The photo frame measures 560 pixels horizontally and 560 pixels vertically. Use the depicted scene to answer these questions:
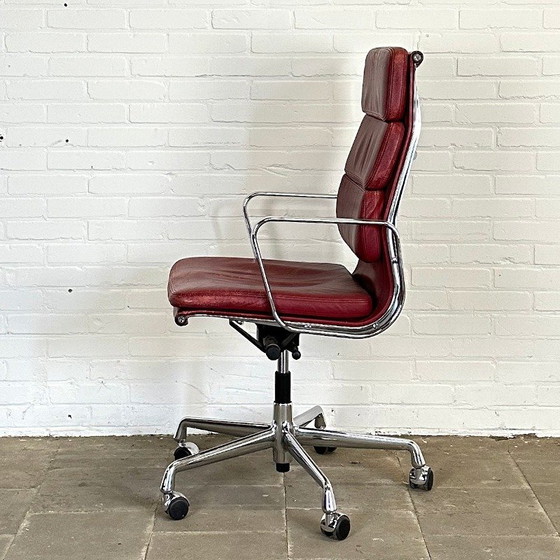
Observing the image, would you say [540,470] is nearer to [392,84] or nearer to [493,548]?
[493,548]

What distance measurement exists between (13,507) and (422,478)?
111 cm

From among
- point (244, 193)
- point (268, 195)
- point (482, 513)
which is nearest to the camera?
point (482, 513)

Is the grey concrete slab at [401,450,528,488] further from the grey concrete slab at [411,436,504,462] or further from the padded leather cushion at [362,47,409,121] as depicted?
the padded leather cushion at [362,47,409,121]

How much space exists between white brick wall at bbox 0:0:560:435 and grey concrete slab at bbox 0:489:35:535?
53 cm

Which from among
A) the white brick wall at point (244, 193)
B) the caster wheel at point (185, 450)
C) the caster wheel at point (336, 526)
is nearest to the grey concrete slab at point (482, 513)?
the caster wheel at point (336, 526)

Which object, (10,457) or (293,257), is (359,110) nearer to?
(293,257)

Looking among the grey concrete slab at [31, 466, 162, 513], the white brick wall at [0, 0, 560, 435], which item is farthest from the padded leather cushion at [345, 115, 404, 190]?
the grey concrete slab at [31, 466, 162, 513]

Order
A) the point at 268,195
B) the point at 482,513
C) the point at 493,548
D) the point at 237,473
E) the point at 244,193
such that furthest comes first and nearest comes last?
1. the point at 244,193
2. the point at 268,195
3. the point at 237,473
4. the point at 482,513
5. the point at 493,548

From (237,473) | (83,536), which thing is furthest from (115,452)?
(83,536)

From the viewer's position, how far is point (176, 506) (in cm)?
269

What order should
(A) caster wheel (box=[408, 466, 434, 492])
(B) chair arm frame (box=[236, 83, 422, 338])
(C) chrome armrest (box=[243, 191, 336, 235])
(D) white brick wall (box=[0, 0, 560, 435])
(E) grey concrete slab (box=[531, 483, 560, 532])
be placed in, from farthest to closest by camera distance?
(D) white brick wall (box=[0, 0, 560, 435]), (C) chrome armrest (box=[243, 191, 336, 235]), (A) caster wheel (box=[408, 466, 434, 492]), (E) grey concrete slab (box=[531, 483, 560, 532]), (B) chair arm frame (box=[236, 83, 422, 338])

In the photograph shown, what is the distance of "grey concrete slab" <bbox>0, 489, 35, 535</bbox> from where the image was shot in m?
2.66

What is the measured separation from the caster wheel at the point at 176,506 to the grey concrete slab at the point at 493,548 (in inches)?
24.6

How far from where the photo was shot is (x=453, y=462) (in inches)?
124
